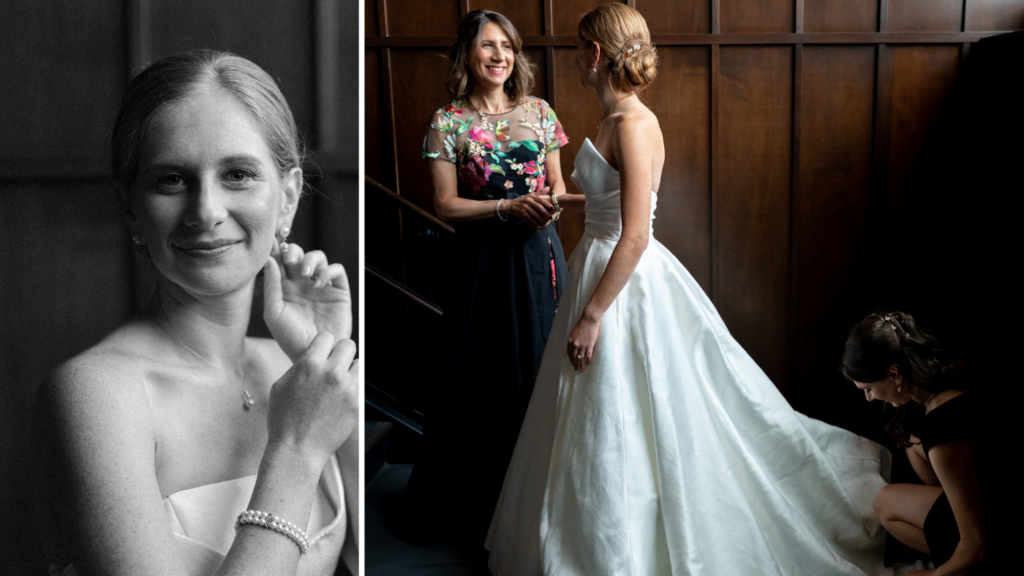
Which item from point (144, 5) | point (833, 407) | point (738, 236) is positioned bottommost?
point (833, 407)

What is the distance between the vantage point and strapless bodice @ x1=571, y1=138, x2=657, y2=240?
1.83 meters

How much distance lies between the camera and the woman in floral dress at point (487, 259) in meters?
2.20

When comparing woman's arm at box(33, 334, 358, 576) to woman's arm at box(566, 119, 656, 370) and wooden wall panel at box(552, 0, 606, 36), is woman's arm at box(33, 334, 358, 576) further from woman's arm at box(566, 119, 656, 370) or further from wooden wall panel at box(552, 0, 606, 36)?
wooden wall panel at box(552, 0, 606, 36)

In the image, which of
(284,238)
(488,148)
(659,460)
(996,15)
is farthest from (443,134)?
(996,15)

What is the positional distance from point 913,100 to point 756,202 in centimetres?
73

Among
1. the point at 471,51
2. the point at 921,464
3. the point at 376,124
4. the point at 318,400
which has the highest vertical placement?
the point at 471,51

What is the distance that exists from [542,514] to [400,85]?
177cm

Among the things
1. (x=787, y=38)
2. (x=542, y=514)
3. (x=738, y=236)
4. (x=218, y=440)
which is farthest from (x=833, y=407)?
(x=218, y=440)

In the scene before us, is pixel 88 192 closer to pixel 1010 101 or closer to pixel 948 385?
pixel 948 385

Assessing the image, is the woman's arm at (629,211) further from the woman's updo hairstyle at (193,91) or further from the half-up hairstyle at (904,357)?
the woman's updo hairstyle at (193,91)

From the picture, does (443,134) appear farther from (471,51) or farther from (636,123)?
(636,123)

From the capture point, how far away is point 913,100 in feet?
9.07

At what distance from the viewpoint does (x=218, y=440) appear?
94 cm

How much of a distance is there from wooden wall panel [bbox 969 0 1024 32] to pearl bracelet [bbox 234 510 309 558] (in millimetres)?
3053
